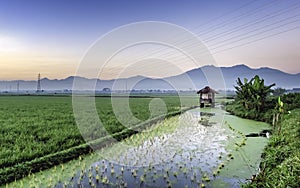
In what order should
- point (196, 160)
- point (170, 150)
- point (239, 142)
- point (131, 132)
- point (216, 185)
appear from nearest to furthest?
point (216, 185)
point (196, 160)
point (170, 150)
point (239, 142)
point (131, 132)

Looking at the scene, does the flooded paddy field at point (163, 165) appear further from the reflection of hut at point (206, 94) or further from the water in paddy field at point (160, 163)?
the reflection of hut at point (206, 94)

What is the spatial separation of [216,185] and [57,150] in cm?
459

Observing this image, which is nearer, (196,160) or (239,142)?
(196,160)

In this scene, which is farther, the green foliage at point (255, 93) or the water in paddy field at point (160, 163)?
the green foliage at point (255, 93)

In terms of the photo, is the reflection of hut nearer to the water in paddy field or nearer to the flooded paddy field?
the water in paddy field

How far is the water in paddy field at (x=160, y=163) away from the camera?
5152 millimetres

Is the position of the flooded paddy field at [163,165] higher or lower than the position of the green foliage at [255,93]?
lower

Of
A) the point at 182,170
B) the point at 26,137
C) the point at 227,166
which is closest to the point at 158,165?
the point at 182,170

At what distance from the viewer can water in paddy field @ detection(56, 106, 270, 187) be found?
515 centimetres

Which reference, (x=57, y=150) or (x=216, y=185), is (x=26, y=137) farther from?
(x=216, y=185)

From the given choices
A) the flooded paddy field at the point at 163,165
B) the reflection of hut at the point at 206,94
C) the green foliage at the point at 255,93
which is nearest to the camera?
the flooded paddy field at the point at 163,165

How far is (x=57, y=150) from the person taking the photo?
23.2ft

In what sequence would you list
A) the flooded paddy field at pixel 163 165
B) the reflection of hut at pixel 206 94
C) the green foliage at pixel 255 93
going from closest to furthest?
the flooded paddy field at pixel 163 165, the green foliage at pixel 255 93, the reflection of hut at pixel 206 94

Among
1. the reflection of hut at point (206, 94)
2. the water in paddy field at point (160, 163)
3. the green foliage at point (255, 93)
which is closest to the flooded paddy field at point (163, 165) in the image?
the water in paddy field at point (160, 163)
